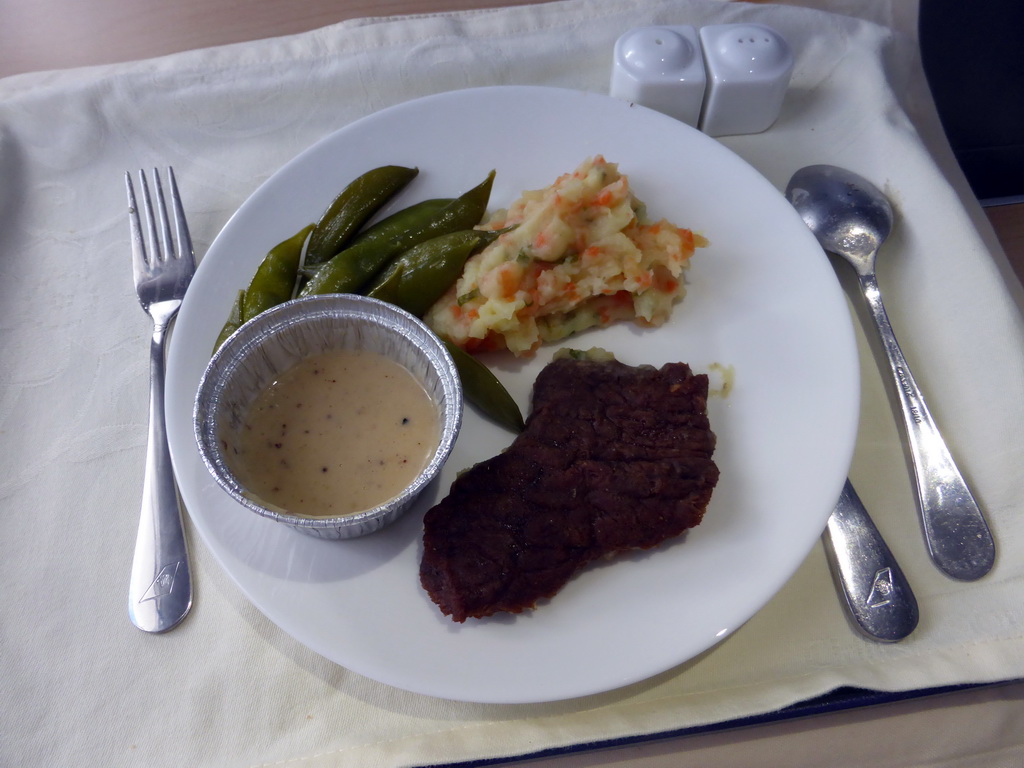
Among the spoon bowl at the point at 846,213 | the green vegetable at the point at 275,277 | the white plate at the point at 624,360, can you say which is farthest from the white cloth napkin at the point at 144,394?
the green vegetable at the point at 275,277

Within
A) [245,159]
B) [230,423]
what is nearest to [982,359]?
[230,423]

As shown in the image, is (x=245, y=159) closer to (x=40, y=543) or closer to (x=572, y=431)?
(x=40, y=543)

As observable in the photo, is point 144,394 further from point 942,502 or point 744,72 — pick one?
point 942,502

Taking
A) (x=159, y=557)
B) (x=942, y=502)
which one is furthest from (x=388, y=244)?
(x=942, y=502)

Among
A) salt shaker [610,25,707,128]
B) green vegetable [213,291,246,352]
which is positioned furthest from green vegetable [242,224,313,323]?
salt shaker [610,25,707,128]

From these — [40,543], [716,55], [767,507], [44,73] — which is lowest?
[40,543]
